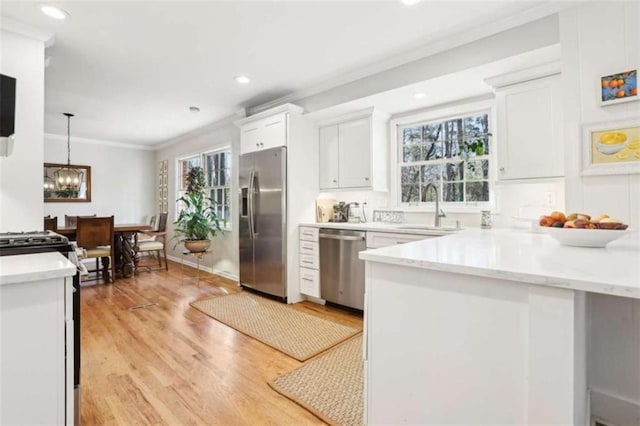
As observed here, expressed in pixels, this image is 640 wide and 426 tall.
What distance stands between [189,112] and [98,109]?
1240 millimetres

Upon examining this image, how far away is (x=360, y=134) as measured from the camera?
357 cm

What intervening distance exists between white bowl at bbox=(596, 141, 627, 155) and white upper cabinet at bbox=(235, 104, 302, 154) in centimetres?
277

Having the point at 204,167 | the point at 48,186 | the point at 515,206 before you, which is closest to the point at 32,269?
the point at 515,206

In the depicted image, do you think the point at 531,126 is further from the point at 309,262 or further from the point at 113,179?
the point at 113,179

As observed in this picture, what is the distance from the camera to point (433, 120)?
3.42 metres

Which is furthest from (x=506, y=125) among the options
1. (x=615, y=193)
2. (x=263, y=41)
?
(x=263, y=41)

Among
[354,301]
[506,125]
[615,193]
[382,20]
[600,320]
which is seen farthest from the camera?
[354,301]

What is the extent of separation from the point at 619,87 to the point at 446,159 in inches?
62.1

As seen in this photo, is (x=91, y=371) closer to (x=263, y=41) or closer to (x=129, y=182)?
(x=263, y=41)

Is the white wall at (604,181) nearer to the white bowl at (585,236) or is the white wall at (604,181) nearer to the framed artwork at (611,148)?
the framed artwork at (611,148)

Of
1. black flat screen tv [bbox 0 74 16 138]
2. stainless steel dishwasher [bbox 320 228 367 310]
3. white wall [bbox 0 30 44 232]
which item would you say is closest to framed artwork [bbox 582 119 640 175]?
stainless steel dishwasher [bbox 320 228 367 310]

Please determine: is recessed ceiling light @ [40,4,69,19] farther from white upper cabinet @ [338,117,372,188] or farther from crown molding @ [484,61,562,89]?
crown molding @ [484,61,562,89]

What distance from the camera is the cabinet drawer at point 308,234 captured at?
363 centimetres

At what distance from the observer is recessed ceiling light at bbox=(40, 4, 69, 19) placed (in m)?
2.16
